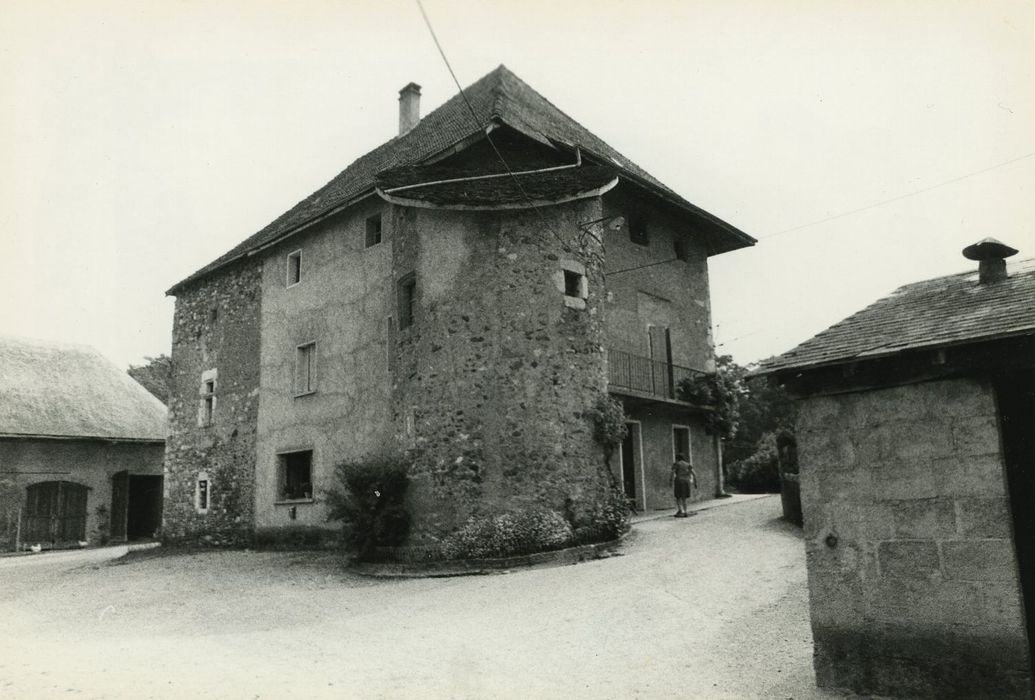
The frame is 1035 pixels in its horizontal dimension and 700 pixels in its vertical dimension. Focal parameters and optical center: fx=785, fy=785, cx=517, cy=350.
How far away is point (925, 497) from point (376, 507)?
9.18m

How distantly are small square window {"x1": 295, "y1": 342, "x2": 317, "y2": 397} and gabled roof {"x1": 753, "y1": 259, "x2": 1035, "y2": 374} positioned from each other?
13.0 metres

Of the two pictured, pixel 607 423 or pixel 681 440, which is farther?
pixel 681 440

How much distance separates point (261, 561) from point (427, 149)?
29.3 ft

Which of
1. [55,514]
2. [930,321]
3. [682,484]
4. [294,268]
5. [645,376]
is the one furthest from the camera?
[55,514]

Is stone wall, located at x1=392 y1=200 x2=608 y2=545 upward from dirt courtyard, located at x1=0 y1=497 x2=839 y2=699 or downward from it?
upward

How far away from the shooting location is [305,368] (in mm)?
18406

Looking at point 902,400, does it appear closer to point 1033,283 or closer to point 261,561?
point 1033,283

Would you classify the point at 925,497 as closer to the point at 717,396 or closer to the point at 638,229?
the point at 638,229

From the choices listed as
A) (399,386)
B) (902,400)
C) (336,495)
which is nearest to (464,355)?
(399,386)

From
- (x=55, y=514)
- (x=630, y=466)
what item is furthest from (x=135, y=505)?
(x=630, y=466)

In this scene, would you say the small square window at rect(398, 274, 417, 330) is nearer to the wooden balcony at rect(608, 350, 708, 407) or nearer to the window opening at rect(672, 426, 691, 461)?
the wooden balcony at rect(608, 350, 708, 407)

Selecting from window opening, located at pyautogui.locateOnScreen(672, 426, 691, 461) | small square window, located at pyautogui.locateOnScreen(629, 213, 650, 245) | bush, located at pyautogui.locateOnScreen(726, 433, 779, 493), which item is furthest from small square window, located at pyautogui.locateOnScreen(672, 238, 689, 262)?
bush, located at pyautogui.locateOnScreen(726, 433, 779, 493)

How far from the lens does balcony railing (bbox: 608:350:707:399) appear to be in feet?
57.0

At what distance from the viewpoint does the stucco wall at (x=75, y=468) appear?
22531 millimetres
